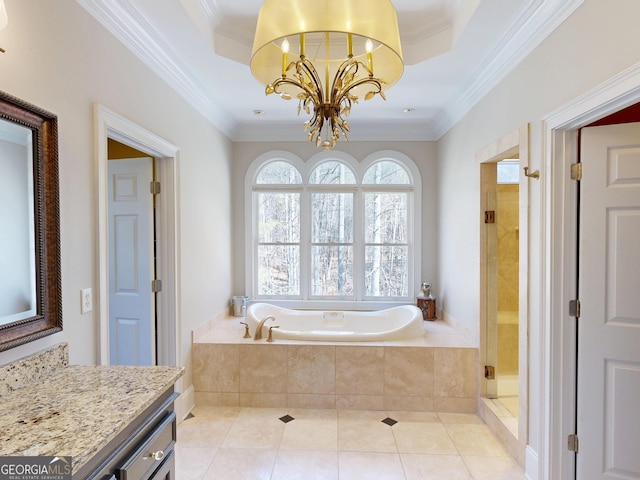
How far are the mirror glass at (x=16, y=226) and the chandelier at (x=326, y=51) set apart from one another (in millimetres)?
944

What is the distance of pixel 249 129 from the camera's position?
158 inches

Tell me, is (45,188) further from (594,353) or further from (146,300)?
(594,353)

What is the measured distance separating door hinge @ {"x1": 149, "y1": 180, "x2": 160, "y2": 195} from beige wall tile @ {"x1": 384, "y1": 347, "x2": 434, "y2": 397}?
2.20m

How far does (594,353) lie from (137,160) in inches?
121

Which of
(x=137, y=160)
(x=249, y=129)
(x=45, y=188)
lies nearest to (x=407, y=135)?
(x=249, y=129)

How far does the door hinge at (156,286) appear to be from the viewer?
2.56 metres

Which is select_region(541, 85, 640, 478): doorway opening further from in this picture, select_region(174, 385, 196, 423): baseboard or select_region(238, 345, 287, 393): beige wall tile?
select_region(174, 385, 196, 423): baseboard

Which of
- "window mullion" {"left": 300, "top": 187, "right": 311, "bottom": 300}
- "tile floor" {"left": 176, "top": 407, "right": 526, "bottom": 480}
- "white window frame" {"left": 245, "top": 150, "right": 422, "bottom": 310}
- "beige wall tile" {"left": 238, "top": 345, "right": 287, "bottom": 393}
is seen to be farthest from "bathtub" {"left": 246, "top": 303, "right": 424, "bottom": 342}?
"tile floor" {"left": 176, "top": 407, "right": 526, "bottom": 480}

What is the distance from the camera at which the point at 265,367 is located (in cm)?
296

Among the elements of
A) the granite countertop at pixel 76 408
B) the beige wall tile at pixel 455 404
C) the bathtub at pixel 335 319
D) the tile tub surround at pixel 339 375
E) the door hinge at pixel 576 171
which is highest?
the door hinge at pixel 576 171

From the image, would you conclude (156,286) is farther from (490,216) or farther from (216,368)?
(490,216)

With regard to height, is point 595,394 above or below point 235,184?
below

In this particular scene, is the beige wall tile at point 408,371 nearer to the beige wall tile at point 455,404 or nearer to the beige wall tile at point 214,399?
the beige wall tile at point 455,404

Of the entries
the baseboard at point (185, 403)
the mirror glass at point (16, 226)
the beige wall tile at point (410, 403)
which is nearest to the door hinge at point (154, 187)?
the mirror glass at point (16, 226)
